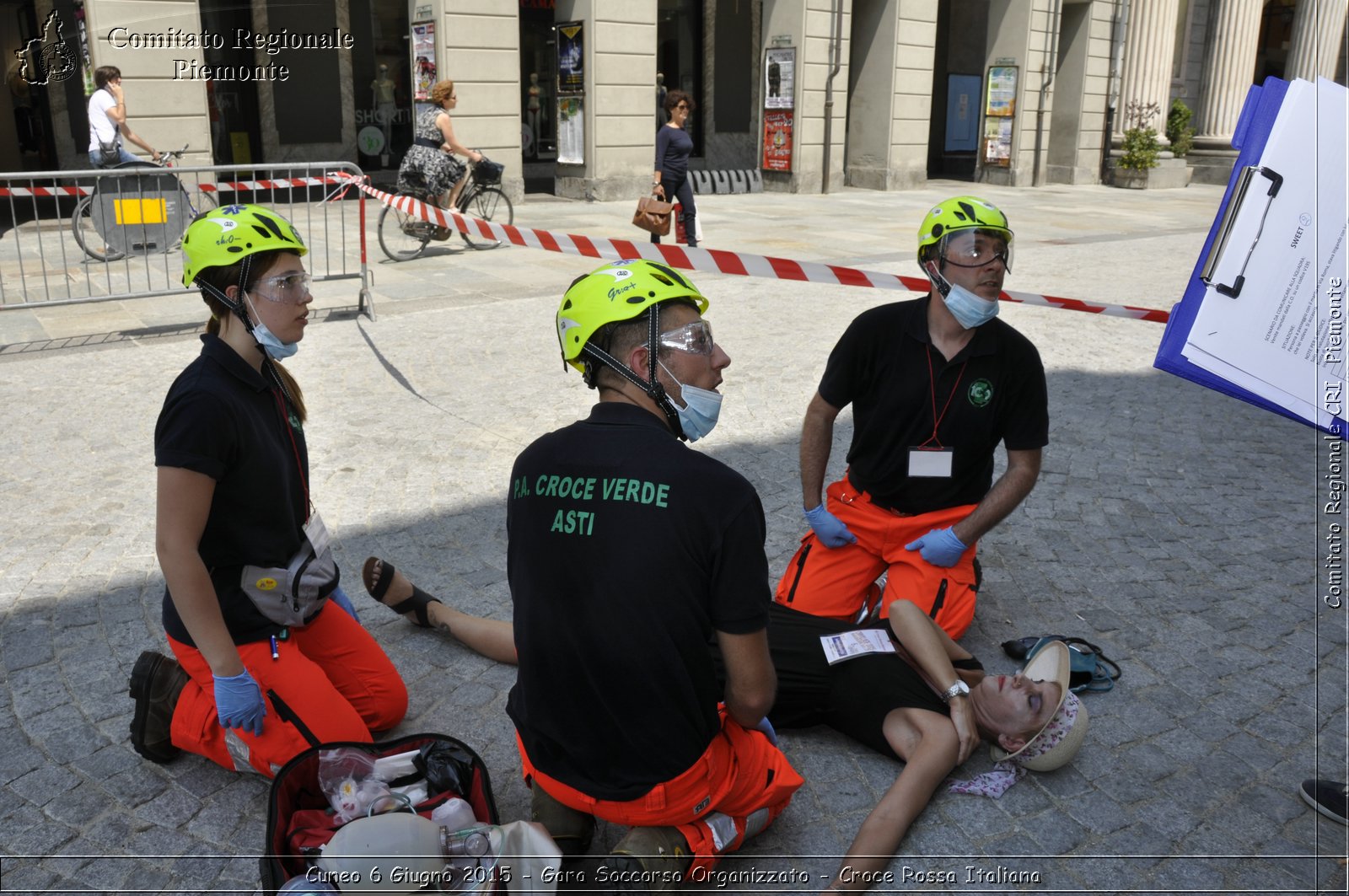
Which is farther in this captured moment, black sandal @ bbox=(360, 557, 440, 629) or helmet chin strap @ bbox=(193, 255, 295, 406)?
black sandal @ bbox=(360, 557, 440, 629)

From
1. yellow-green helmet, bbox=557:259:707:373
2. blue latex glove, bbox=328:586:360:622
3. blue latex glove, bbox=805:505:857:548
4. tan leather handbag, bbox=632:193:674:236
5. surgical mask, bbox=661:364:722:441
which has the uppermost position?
yellow-green helmet, bbox=557:259:707:373

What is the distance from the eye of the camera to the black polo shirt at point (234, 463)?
3018mm

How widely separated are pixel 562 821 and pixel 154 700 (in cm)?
143

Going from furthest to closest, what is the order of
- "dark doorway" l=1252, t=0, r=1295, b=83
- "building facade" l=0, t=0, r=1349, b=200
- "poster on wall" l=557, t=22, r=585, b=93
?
"dark doorway" l=1252, t=0, r=1295, b=83
"poster on wall" l=557, t=22, r=585, b=93
"building facade" l=0, t=0, r=1349, b=200

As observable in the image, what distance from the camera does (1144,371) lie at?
8609mm

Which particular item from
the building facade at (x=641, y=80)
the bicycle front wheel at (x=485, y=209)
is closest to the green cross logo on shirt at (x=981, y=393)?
the bicycle front wheel at (x=485, y=209)

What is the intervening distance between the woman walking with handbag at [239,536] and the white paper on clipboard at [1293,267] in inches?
98.9

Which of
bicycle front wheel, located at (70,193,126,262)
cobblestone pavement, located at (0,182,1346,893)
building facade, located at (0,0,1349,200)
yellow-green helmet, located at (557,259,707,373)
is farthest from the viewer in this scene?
building facade, located at (0,0,1349,200)

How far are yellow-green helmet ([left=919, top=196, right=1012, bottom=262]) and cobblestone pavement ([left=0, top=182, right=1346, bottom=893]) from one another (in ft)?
5.14

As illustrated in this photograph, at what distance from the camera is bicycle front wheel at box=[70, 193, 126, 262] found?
10.6 metres

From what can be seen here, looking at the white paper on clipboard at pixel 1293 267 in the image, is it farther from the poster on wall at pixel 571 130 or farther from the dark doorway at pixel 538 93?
the dark doorway at pixel 538 93

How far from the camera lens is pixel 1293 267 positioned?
7.66 feet

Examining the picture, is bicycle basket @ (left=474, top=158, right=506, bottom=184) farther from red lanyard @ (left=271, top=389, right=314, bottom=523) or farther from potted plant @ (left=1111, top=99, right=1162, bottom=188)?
potted plant @ (left=1111, top=99, right=1162, bottom=188)

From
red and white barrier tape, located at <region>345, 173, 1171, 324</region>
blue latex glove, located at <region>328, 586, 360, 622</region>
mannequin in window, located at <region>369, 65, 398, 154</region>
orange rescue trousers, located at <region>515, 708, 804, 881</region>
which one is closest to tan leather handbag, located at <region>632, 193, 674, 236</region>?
red and white barrier tape, located at <region>345, 173, 1171, 324</region>
